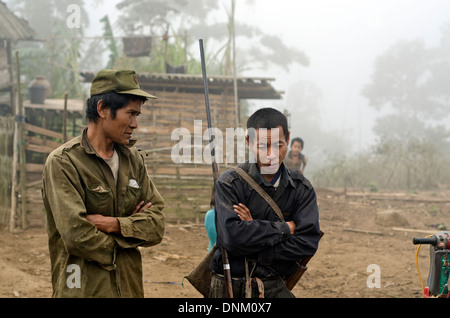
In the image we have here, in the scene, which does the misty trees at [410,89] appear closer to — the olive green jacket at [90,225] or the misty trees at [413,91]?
the misty trees at [413,91]

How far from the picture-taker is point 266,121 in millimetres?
3000

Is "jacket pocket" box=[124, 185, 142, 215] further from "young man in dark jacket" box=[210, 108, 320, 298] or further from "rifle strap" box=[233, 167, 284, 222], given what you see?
"rifle strap" box=[233, 167, 284, 222]

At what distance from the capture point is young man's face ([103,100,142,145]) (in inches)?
110

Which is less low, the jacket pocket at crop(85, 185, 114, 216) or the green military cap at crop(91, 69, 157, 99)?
the green military cap at crop(91, 69, 157, 99)

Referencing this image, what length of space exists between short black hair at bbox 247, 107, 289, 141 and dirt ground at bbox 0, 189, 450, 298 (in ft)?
15.2

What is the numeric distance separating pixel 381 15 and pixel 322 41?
1958cm

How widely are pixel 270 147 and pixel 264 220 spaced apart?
0.43 m

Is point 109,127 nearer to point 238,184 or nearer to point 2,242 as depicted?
point 238,184

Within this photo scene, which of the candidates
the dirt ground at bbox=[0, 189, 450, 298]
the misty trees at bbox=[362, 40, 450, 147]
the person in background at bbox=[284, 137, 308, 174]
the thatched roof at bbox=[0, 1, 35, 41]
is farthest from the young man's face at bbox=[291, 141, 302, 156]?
the misty trees at bbox=[362, 40, 450, 147]

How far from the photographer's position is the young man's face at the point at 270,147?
2.95 metres

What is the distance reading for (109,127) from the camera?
2.80m

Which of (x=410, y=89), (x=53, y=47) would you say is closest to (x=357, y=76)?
(x=410, y=89)

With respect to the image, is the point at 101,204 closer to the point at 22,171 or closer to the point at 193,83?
the point at 22,171

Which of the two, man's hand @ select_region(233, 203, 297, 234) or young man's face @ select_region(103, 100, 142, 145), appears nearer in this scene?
young man's face @ select_region(103, 100, 142, 145)
